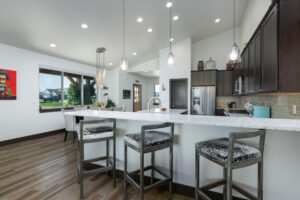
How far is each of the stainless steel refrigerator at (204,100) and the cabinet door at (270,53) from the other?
10.8ft

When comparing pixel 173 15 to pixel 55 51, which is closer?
pixel 173 15

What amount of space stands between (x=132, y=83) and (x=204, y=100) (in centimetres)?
454

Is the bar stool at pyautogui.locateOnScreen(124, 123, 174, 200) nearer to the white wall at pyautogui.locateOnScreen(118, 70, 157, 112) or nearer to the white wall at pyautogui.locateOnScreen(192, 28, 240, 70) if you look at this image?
the white wall at pyautogui.locateOnScreen(192, 28, 240, 70)

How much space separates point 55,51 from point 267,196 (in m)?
5.71

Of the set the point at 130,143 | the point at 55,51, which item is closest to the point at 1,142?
the point at 55,51

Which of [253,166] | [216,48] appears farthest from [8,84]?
[216,48]

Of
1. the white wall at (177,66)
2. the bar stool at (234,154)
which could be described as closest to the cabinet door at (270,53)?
the bar stool at (234,154)

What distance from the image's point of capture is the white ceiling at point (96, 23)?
9.31 ft

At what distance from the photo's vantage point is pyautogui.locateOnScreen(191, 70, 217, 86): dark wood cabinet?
5.12m

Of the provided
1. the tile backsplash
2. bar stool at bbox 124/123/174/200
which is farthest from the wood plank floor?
the tile backsplash

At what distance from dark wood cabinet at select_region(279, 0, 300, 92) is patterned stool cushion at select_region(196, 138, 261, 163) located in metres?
0.82

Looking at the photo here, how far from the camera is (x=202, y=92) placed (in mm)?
5230

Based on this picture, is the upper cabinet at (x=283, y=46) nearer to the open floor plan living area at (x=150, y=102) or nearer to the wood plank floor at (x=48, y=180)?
the open floor plan living area at (x=150, y=102)

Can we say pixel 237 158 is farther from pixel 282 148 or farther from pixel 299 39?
pixel 299 39
